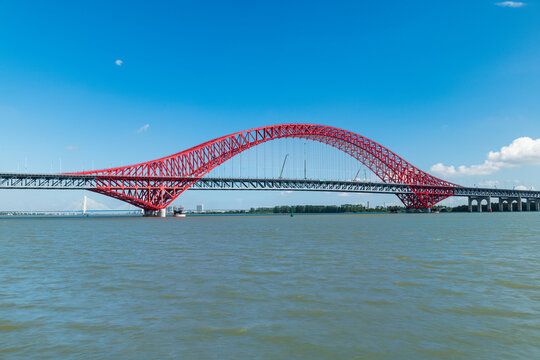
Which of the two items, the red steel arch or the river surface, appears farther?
the red steel arch

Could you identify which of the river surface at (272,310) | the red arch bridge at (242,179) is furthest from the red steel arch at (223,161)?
the river surface at (272,310)

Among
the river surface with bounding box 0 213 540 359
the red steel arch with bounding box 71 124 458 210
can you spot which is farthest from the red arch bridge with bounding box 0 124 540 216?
the river surface with bounding box 0 213 540 359

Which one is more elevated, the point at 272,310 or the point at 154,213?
the point at 154,213

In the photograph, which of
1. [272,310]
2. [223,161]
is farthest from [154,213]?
[272,310]

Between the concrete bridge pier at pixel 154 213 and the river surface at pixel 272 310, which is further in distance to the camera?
the concrete bridge pier at pixel 154 213

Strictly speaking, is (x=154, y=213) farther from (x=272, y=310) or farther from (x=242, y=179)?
(x=272, y=310)

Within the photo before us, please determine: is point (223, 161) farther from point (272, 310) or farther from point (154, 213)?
point (272, 310)

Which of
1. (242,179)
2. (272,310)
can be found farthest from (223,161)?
→ (272,310)

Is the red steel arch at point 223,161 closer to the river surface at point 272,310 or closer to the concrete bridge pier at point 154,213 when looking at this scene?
the concrete bridge pier at point 154,213

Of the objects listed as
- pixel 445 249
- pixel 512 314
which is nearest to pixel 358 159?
pixel 445 249

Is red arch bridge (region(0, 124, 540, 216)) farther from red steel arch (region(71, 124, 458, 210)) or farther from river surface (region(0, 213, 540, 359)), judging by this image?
river surface (region(0, 213, 540, 359))

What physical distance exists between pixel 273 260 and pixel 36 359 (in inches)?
271

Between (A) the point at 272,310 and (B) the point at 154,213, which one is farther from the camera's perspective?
(B) the point at 154,213

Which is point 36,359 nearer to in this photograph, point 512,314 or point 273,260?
point 512,314
